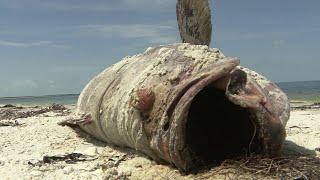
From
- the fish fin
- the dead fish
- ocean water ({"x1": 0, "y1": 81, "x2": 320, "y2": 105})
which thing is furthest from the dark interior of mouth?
ocean water ({"x1": 0, "y1": 81, "x2": 320, "y2": 105})

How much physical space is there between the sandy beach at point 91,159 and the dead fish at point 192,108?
0.60 ft

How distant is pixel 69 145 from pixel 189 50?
2.50m

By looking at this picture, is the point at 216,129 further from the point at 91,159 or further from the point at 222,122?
the point at 91,159

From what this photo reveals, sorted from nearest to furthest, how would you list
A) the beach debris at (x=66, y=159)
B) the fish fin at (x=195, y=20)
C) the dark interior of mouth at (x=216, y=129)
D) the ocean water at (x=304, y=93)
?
the dark interior of mouth at (x=216, y=129), the beach debris at (x=66, y=159), the fish fin at (x=195, y=20), the ocean water at (x=304, y=93)

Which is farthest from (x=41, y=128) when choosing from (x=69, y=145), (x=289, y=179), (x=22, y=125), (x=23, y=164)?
(x=289, y=179)

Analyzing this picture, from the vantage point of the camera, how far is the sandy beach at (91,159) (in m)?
4.41

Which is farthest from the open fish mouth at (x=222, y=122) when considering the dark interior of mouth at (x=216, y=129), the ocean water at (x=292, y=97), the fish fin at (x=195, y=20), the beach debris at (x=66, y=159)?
the ocean water at (x=292, y=97)

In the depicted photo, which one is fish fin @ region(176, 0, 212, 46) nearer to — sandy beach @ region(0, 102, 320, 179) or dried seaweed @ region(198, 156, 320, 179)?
sandy beach @ region(0, 102, 320, 179)

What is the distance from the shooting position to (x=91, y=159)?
18.9 feet

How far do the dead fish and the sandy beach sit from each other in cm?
18

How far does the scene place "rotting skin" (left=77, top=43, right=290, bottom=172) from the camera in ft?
14.3

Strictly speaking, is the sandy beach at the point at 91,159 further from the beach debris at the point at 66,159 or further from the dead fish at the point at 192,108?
the dead fish at the point at 192,108

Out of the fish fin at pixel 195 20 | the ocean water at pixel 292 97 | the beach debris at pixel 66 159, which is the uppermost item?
the fish fin at pixel 195 20

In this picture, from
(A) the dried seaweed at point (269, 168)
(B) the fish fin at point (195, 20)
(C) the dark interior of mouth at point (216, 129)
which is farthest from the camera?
(B) the fish fin at point (195, 20)
